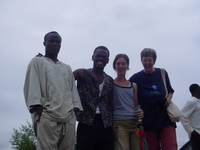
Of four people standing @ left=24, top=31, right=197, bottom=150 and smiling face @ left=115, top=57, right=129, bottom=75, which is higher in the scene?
smiling face @ left=115, top=57, right=129, bottom=75

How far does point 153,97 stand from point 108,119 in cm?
102

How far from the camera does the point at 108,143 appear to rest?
4.29 meters

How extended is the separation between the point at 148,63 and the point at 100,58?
94 cm

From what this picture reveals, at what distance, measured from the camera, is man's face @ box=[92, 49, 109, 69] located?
4.79 metres

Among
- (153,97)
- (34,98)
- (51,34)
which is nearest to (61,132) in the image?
(34,98)

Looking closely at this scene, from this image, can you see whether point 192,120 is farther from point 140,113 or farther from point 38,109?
point 38,109

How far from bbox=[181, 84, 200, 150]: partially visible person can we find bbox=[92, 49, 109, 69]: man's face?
99.7 inches

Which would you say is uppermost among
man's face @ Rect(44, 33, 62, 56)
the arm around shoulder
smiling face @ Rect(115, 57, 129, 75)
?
man's face @ Rect(44, 33, 62, 56)

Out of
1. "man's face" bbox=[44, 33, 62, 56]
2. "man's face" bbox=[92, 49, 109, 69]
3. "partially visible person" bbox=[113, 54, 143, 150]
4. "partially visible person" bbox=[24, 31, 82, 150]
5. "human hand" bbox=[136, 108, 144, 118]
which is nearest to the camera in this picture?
"partially visible person" bbox=[24, 31, 82, 150]

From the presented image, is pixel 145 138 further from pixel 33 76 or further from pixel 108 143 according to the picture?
pixel 33 76

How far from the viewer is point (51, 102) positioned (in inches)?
142

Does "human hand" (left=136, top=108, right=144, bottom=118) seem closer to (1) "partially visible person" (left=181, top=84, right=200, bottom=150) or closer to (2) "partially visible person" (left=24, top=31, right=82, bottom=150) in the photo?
(2) "partially visible person" (left=24, top=31, right=82, bottom=150)

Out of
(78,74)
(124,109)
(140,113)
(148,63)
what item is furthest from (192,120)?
(78,74)

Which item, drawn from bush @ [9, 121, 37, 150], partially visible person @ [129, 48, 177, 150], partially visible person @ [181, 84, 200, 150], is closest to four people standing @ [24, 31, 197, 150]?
partially visible person @ [129, 48, 177, 150]
